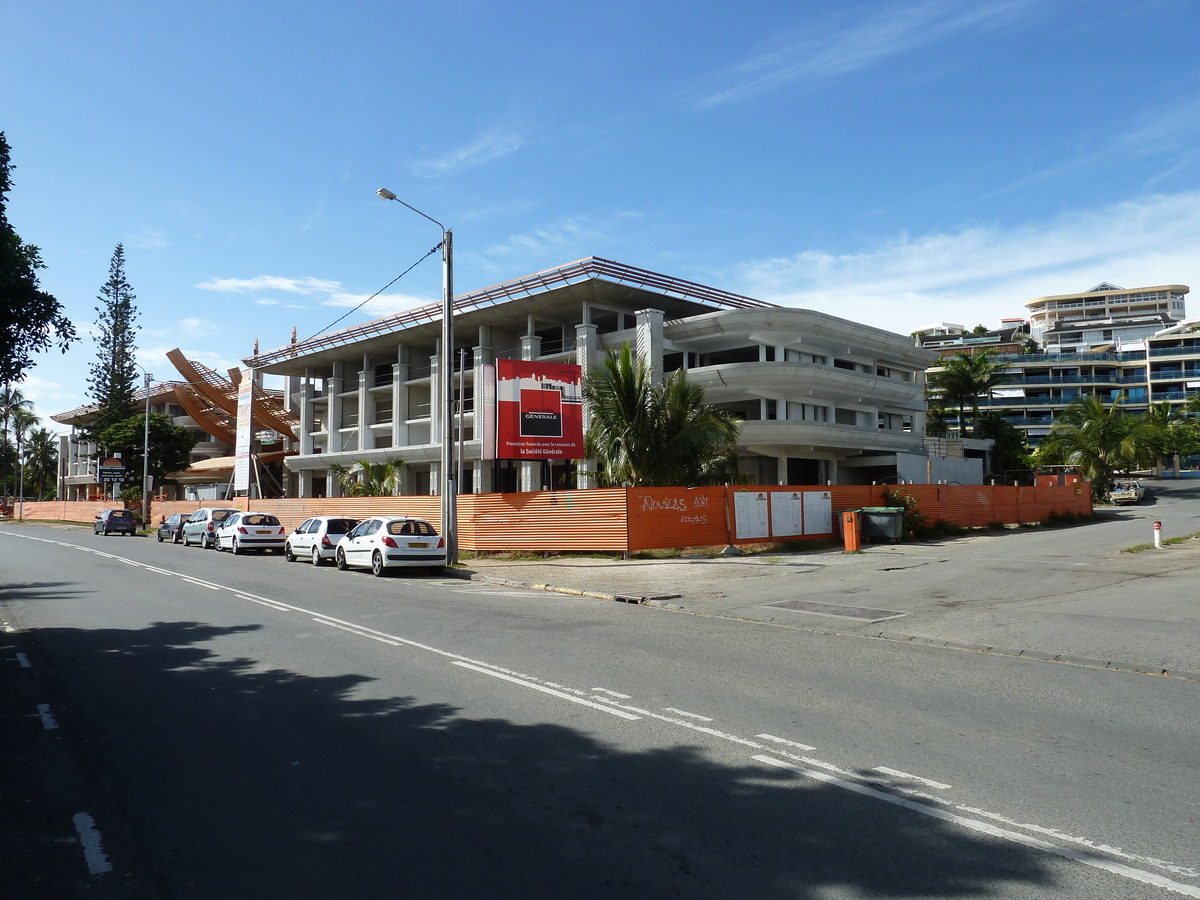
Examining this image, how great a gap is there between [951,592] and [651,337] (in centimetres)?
2471

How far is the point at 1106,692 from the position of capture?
7465mm

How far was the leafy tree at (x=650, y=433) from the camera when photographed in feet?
82.3

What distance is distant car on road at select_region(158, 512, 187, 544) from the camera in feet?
123

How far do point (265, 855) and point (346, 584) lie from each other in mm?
14426

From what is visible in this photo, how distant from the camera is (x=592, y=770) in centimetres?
529

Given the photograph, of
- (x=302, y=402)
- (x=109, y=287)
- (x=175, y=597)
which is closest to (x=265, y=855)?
(x=175, y=597)

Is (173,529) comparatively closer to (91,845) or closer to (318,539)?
(318,539)

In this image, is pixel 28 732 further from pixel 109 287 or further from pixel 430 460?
pixel 109 287

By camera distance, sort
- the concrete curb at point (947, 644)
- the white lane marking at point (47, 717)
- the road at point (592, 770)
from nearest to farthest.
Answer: the road at point (592, 770)
the white lane marking at point (47, 717)
the concrete curb at point (947, 644)

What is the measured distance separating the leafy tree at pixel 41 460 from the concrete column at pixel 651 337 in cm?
9506

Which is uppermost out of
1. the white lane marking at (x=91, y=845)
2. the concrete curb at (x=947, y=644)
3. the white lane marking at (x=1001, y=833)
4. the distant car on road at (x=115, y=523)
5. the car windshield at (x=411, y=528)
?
the car windshield at (x=411, y=528)

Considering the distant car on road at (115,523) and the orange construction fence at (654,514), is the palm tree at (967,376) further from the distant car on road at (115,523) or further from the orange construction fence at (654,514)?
the distant car on road at (115,523)

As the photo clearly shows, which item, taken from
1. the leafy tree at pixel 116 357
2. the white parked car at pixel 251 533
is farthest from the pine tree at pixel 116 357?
the white parked car at pixel 251 533

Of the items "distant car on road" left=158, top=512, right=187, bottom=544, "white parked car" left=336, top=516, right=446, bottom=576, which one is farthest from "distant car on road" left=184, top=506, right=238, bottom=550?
"white parked car" left=336, top=516, right=446, bottom=576
